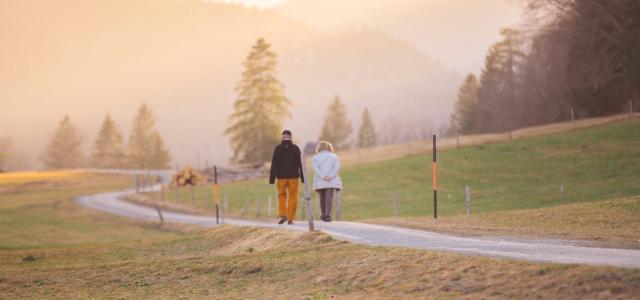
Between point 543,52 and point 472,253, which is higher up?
point 543,52

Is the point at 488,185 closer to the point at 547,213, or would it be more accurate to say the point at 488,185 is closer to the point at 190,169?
the point at 547,213

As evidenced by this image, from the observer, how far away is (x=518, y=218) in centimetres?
2089

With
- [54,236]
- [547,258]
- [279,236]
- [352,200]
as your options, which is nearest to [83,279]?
[279,236]

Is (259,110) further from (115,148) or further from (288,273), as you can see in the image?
(288,273)

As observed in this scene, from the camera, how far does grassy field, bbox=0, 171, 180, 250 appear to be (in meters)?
37.9

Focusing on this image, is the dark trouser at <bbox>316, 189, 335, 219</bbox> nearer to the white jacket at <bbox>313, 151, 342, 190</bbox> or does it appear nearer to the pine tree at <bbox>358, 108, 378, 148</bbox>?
the white jacket at <bbox>313, 151, 342, 190</bbox>

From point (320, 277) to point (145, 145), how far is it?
351ft

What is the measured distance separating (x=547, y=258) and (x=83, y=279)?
855cm

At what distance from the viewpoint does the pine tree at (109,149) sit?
392 feet

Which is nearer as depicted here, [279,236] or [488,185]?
[279,236]

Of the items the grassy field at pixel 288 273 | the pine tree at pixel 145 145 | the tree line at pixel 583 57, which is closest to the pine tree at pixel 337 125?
the pine tree at pixel 145 145

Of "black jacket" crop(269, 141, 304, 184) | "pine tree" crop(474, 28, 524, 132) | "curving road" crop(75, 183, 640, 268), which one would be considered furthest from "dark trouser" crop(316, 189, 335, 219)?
"pine tree" crop(474, 28, 524, 132)

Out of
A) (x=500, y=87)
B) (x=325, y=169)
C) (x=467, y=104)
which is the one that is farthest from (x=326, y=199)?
(x=467, y=104)

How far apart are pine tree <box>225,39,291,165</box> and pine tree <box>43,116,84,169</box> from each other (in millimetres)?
52560
